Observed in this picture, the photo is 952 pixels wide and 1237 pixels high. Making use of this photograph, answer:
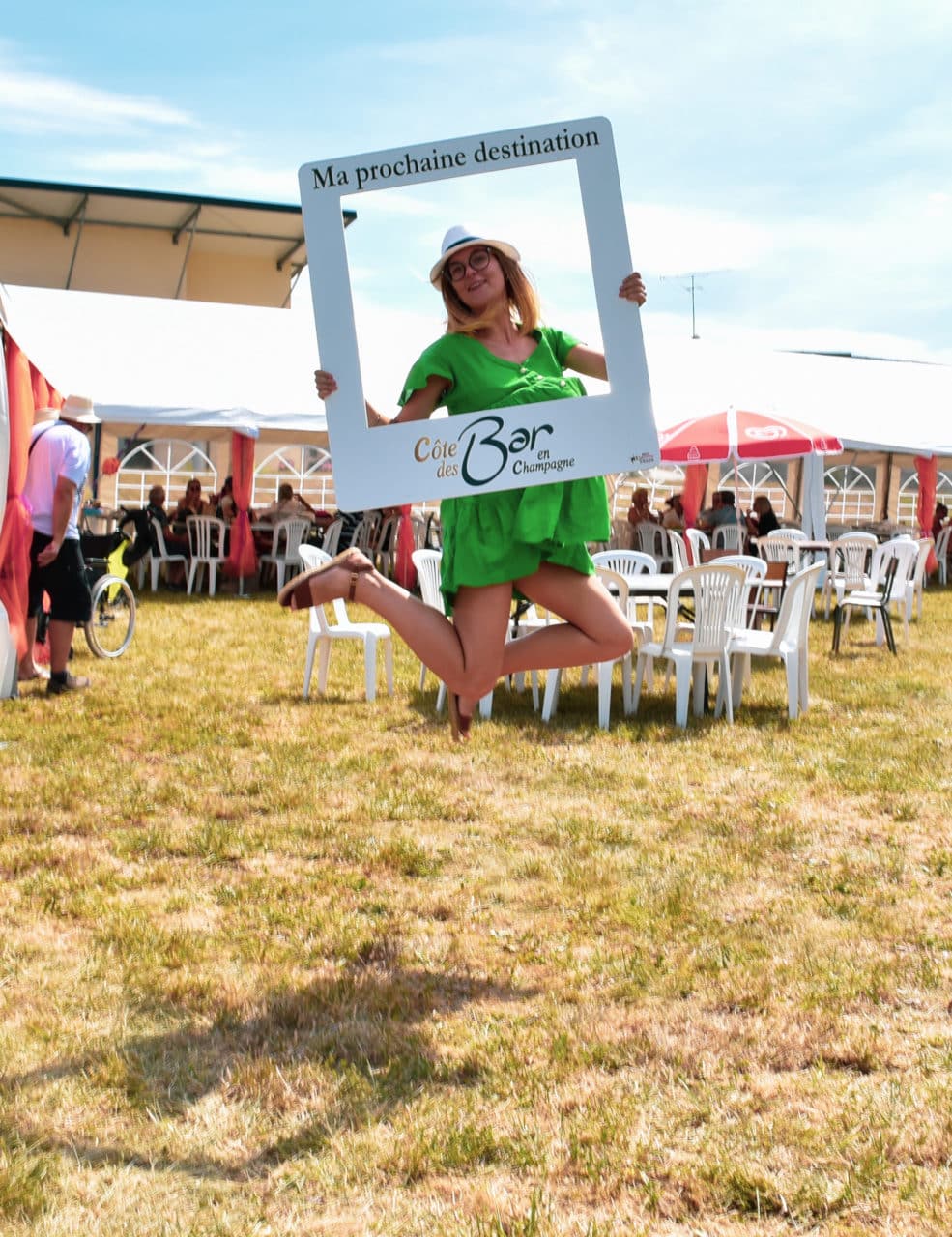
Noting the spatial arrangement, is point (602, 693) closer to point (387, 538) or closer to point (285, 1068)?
point (285, 1068)

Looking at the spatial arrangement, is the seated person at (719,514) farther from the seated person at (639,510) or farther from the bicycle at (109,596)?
the bicycle at (109,596)

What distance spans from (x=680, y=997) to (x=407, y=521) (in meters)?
13.5

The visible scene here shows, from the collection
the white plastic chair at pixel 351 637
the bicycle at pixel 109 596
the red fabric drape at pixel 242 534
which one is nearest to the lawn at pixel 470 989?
the white plastic chair at pixel 351 637

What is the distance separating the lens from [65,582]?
7734 millimetres

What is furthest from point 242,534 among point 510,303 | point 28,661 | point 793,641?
point 510,303

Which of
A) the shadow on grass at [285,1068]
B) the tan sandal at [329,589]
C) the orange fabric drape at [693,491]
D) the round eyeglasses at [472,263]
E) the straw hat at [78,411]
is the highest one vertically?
the orange fabric drape at [693,491]

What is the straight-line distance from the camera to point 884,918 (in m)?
3.90

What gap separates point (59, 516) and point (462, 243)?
15.2ft

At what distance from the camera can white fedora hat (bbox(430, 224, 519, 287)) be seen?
3.46 m

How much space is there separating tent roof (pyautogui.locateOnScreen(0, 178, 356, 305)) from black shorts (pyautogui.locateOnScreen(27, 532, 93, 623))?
73.2 feet

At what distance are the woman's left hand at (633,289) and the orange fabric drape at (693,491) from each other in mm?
14502

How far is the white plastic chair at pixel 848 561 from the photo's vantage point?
1350cm

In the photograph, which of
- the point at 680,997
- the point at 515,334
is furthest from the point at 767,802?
the point at 515,334

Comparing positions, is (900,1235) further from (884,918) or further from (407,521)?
(407,521)
